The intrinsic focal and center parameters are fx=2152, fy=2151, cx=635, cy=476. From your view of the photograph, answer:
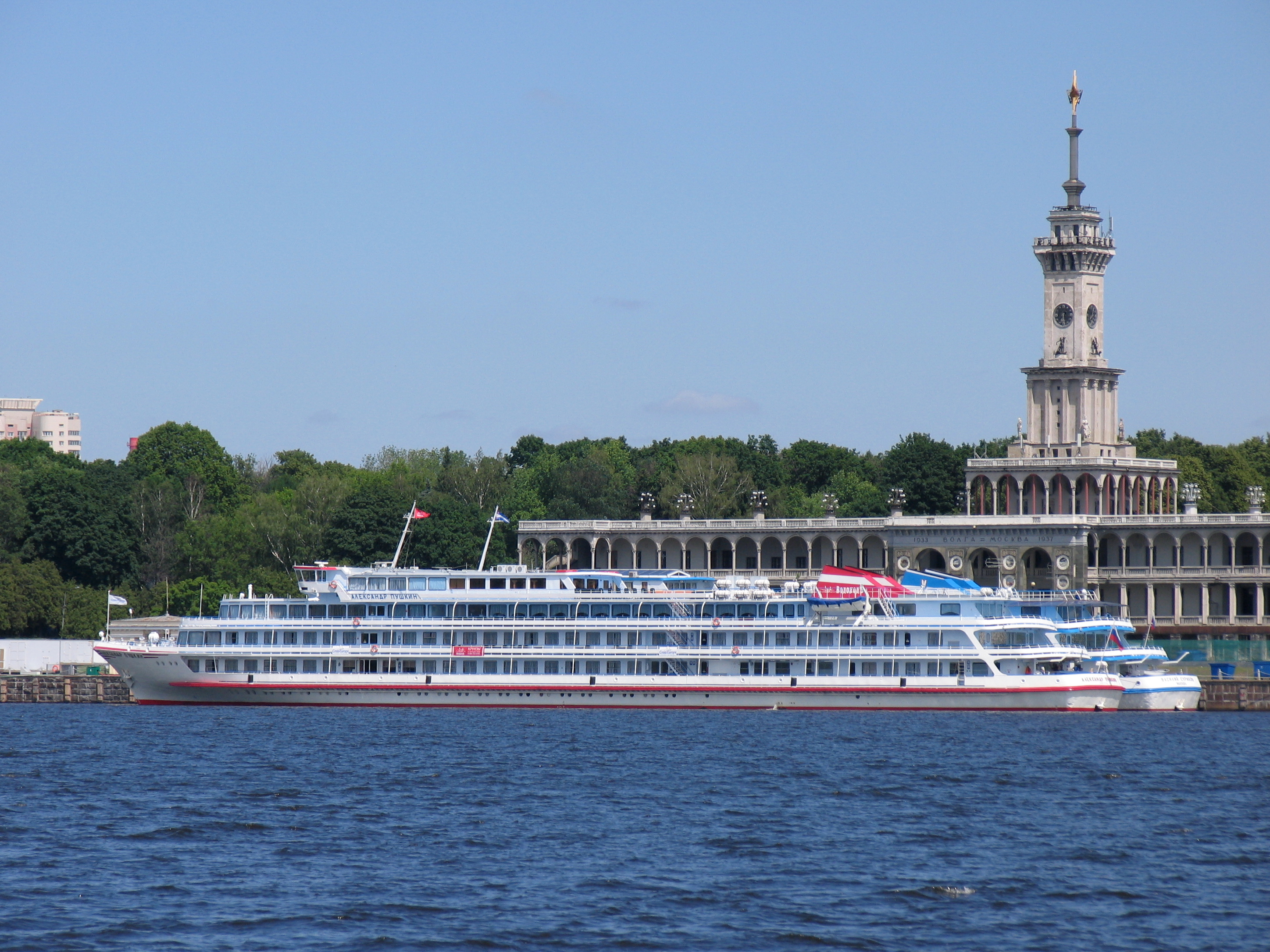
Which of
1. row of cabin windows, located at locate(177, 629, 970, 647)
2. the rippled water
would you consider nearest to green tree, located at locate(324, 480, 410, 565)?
row of cabin windows, located at locate(177, 629, 970, 647)

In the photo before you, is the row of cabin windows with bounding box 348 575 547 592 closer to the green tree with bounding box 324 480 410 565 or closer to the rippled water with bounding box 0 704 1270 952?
the rippled water with bounding box 0 704 1270 952

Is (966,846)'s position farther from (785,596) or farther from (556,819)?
(785,596)

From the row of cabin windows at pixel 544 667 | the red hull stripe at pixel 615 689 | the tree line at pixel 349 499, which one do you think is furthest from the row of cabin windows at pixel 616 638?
the tree line at pixel 349 499

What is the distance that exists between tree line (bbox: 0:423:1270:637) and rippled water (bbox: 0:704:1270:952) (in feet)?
191

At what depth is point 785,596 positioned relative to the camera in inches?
3861

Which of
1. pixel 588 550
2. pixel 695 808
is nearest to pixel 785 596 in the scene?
pixel 695 808

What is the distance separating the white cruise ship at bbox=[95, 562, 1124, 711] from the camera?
95.2 m

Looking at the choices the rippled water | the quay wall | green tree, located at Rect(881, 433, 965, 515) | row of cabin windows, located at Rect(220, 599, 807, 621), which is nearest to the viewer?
the rippled water

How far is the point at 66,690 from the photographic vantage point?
368 feet

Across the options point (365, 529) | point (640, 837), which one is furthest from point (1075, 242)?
point (640, 837)

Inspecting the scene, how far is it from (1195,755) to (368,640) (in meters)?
40.2

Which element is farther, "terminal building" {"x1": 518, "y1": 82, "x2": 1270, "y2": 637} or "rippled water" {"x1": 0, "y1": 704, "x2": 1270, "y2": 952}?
"terminal building" {"x1": 518, "y1": 82, "x2": 1270, "y2": 637}

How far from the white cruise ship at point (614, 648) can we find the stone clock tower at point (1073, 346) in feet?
172

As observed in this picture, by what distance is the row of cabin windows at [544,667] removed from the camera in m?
96.0
